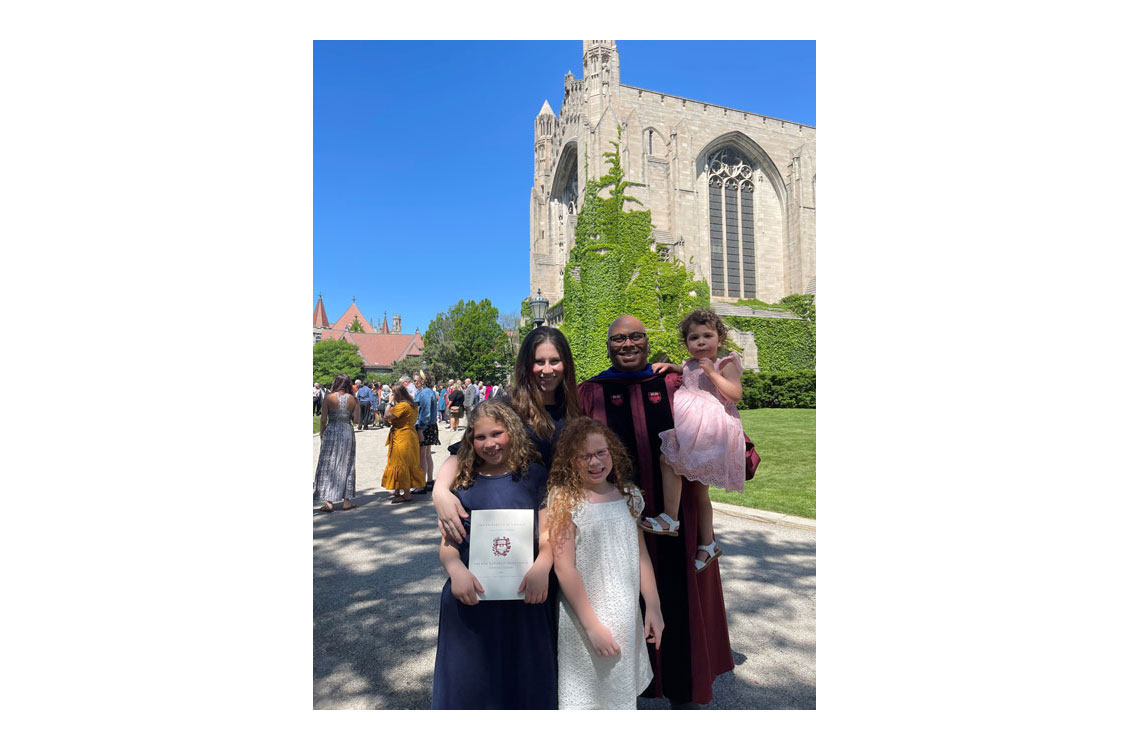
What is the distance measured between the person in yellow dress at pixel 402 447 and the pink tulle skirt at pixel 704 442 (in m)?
5.91

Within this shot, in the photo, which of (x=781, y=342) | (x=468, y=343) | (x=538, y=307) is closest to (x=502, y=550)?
(x=538, y=307)

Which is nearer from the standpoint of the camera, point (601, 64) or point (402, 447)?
point (402, 447)

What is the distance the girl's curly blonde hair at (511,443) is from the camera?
2105 millimetres

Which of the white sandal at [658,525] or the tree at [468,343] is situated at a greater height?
the tree at [468,343]

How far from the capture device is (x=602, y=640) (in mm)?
2057

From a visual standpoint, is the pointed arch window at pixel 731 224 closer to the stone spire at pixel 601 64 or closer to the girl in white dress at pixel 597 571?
the stone spire at pixel 601 64

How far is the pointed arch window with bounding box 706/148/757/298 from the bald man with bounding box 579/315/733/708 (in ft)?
80.7

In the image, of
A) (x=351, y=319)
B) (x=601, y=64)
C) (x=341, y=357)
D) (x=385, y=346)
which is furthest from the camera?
(x=351, y=319)

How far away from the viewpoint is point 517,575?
2127mm

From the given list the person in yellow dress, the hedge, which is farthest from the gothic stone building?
the person in yellow dress

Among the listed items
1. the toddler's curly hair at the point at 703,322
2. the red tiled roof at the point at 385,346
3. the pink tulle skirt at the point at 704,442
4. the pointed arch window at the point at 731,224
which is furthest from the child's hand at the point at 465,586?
the red tiled roof at the point at 385,346

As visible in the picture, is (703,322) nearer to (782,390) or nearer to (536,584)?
(536,584)

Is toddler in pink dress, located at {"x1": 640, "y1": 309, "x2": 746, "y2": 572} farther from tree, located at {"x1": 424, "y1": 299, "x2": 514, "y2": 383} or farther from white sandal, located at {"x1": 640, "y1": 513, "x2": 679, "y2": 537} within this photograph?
tree, located at {"x1": 424, "y1": 299, "x2": 514, "y2": 383}

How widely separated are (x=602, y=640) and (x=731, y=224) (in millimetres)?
27341
